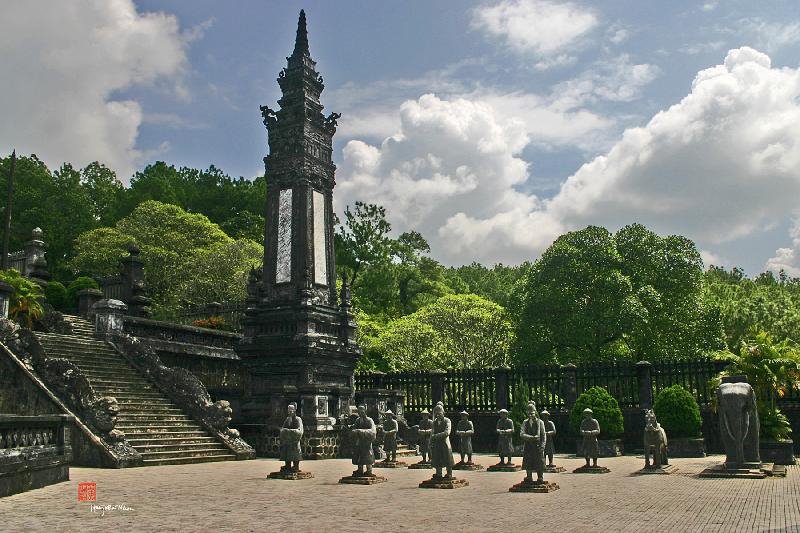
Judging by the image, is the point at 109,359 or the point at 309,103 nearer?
the point at 109,359

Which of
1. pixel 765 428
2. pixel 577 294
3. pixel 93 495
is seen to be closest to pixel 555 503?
pixel 93 495

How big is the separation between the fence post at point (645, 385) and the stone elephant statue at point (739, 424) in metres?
9.36

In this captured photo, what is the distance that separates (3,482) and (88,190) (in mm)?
52719

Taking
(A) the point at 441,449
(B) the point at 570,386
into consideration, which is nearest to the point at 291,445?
(A) the point at 441,449

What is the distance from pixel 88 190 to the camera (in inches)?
2315

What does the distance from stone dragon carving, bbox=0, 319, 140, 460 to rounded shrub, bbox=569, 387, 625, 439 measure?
14.1 meters

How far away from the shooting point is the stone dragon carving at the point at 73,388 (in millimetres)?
16922

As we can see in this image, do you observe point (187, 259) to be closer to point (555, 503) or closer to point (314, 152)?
point (314, 152)

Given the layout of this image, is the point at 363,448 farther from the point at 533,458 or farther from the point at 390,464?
the point at 390,464

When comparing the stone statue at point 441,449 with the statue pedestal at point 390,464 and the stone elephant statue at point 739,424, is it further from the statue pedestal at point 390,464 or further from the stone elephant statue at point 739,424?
the stone elephant statue at point 739,424

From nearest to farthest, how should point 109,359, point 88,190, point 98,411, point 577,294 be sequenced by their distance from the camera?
point 98,411, point 109,359, point 577,294, point 88,190

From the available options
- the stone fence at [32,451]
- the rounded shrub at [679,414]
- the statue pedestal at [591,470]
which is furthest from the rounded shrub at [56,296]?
the rounded shrub at [679,414]

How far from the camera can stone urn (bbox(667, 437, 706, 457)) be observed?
2186cm

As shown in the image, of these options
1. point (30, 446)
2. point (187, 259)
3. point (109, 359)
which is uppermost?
point (187, 259)
